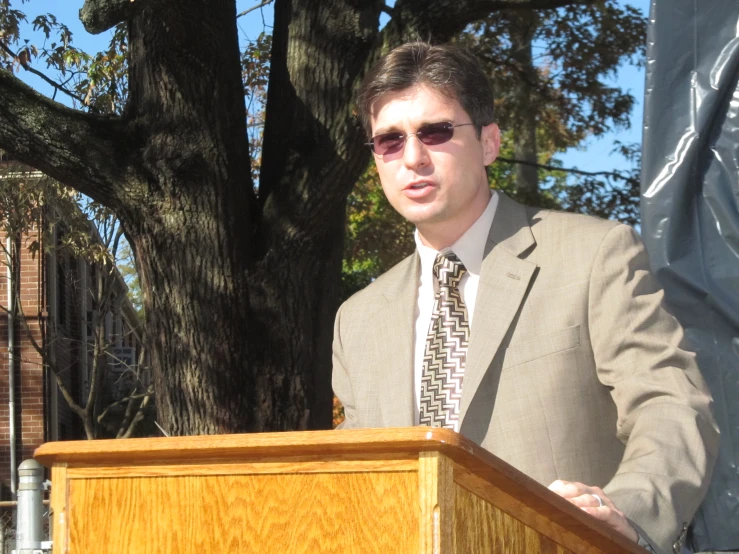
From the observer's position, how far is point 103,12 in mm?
5711

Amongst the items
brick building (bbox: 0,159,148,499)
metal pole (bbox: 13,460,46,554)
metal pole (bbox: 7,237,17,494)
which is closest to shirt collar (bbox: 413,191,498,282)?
metal pole (bbox: 13,460,46,554)

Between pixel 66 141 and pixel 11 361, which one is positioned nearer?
pixel 66 141

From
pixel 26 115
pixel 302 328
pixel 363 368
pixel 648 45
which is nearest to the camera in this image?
pixel 363 368

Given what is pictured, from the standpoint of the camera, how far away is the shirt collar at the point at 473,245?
9.99ft

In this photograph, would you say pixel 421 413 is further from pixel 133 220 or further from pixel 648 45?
pixel 133 220

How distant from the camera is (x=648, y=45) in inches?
151

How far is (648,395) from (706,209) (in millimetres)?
1374

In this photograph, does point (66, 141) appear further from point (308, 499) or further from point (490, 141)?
point (308, 499)

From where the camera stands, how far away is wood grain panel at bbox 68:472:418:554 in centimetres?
161

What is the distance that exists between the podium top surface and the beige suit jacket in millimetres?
998

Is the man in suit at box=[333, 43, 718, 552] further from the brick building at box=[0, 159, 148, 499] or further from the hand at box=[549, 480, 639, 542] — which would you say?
the brick building at box=[0, 159, 148, 499]

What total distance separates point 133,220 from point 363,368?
3.92m

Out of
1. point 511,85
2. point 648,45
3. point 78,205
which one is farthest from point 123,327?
point 648,45

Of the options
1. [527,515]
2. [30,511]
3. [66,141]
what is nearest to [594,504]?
[527,515]
